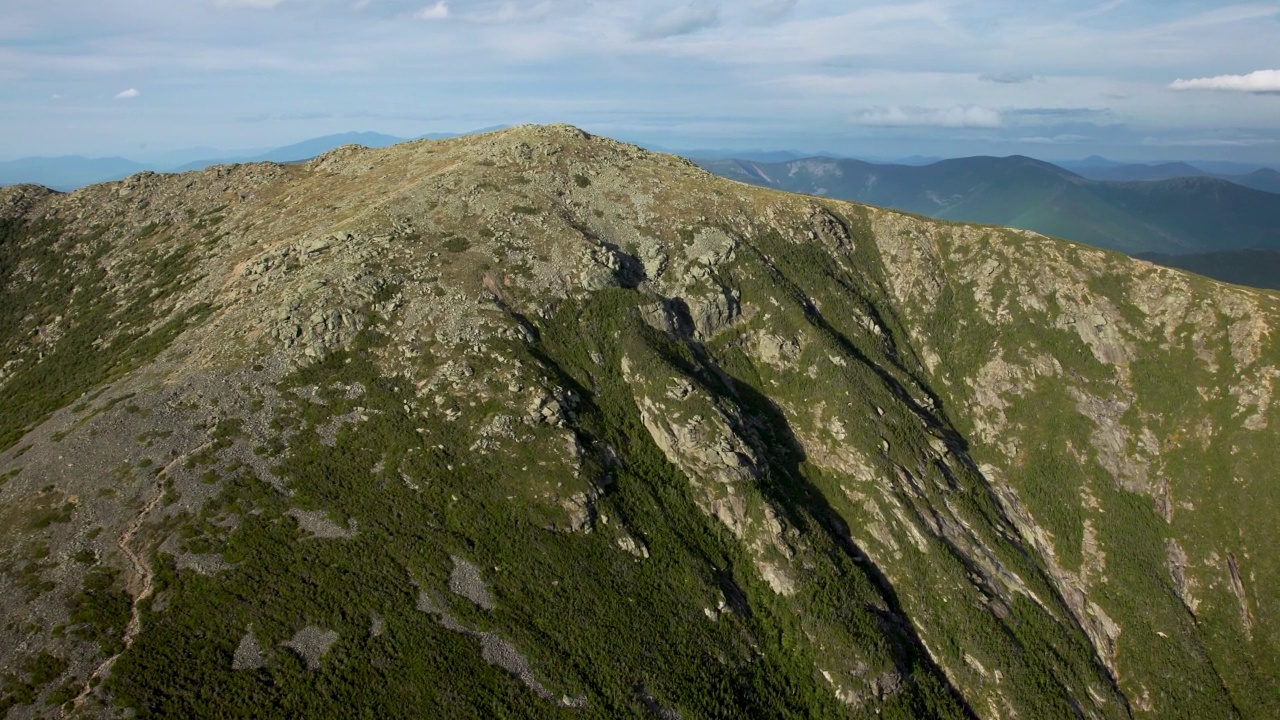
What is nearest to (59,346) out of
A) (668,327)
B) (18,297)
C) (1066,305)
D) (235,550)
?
(18,297)

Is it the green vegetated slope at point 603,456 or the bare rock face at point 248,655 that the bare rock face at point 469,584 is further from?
the bare rock face at point 248,655

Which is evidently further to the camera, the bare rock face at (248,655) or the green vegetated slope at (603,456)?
the green vegetated slope at (603,456)

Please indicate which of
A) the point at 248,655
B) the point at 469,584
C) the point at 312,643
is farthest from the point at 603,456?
the point at 248,655

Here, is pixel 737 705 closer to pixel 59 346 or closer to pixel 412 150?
pixel 59 346

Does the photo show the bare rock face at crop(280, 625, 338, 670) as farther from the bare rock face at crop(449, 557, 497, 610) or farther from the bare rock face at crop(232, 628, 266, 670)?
the bare rock face at crop(449, 557, 497, 610)

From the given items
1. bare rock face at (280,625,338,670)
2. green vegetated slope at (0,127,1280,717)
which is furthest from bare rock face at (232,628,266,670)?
bare rock face at (280,625,338,670)

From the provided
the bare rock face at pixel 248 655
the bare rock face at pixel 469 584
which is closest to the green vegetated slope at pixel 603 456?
the bare rock face at pixel 248 655

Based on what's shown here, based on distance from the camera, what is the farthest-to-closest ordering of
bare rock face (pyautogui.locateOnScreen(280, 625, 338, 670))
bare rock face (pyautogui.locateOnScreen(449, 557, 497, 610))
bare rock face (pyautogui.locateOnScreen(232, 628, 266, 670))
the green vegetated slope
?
bare rock face (pyautogui.locateOnScreen(449, 557, 497, 610)) < the green vegetated slope < bare rock face (pyautogui.locateOnScreen(280, 625, 338, 670)) < bare rock face (pyautogui.locateOnScreen(232, 628, 266, 670))

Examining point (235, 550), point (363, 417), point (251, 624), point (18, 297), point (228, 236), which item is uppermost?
point (228, 236)
